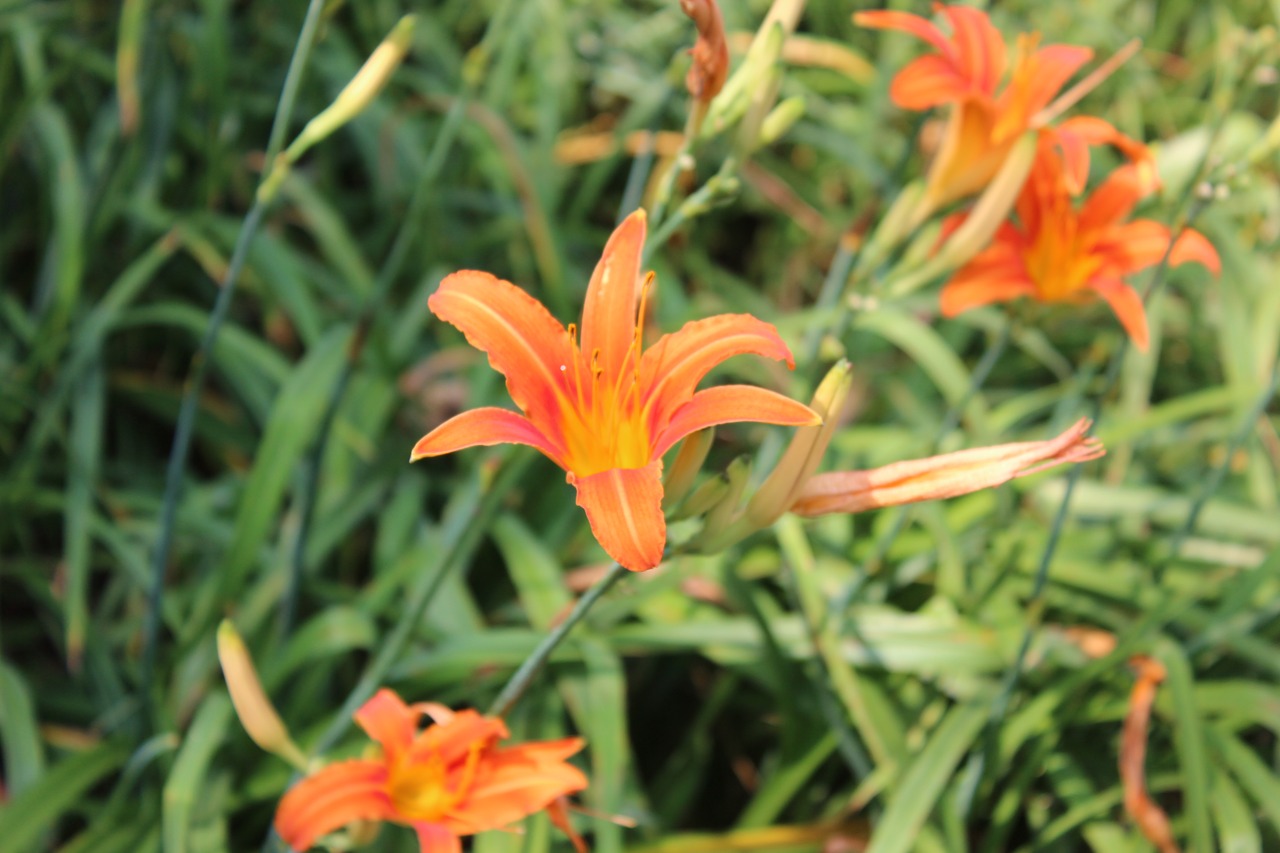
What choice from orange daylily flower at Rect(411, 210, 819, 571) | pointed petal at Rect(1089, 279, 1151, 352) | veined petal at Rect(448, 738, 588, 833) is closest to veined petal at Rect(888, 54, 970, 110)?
pointed petal at Rect(1089, 279, 1151, 352)

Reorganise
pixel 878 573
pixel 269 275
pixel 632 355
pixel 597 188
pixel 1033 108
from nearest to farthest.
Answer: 1. pixel 632 355
2. pixel 1033 108
3. pixel 878 573
4. pixel 269 275
5. pixel 597 188

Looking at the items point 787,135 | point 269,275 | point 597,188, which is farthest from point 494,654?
point 787,135

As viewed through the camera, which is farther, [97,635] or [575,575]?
[575,575]

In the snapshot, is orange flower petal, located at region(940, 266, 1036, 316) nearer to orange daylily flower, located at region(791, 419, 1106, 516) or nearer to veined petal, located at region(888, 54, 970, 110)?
veined petal, located at region(888, 54, 970, 110)

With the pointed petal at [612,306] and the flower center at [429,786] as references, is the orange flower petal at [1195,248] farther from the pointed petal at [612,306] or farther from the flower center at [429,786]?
the flower center at [429,786]

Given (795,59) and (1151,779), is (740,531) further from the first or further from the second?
(795,59)

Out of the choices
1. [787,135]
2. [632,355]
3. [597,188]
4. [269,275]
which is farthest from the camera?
[787,135]

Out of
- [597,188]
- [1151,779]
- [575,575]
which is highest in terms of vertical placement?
[597,188]

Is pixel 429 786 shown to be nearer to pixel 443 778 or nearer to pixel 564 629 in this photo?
pixel 443 778

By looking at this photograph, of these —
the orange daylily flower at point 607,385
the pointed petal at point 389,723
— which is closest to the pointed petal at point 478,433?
the orange daylily flower at point 607,385
